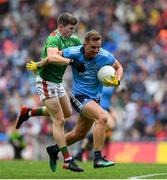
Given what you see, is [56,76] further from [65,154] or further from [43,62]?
[65,154]

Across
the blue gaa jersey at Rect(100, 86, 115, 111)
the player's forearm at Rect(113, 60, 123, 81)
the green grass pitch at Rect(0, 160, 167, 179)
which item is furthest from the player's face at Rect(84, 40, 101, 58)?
the blue gaa jersey at Rect(100, 86, 115, 111)

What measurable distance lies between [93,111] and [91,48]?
89 cm

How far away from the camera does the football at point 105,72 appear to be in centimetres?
1255

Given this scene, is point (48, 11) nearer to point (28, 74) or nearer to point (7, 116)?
point (28, 74)

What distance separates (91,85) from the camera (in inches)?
506

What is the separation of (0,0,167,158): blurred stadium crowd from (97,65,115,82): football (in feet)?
31.4

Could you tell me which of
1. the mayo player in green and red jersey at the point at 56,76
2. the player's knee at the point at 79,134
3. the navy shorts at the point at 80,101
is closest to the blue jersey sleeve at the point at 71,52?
the mayo player in green and red jersey at the point at 56,76

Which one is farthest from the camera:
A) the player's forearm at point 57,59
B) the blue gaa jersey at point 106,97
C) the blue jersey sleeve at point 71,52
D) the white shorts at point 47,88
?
the blue gaa jersey at point 106,97

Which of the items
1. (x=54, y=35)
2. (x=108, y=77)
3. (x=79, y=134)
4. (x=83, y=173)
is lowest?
(x=83, y=173)

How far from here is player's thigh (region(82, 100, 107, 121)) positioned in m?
12.5

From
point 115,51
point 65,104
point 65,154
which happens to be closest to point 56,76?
point 65,104

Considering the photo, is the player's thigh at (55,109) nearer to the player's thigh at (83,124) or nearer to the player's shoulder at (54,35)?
the player's thigh at (83,124)

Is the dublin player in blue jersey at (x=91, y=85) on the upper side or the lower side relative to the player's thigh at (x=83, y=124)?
upper

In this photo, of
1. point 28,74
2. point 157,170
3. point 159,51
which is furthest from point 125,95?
point 157,170
